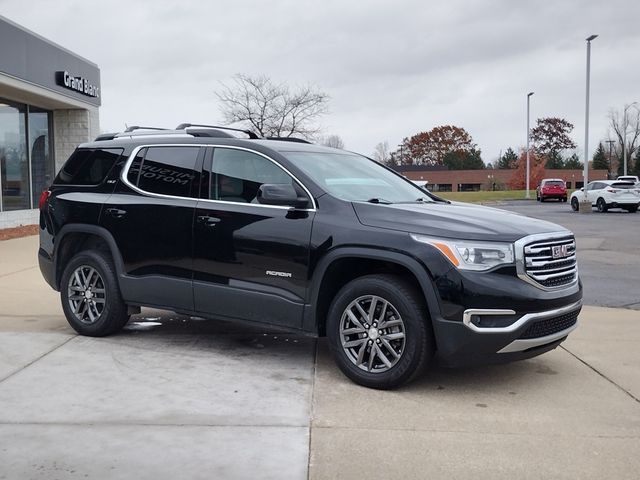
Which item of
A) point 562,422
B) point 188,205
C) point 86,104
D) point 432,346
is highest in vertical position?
point 86,104

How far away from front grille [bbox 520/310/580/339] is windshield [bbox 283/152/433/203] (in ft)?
4.92

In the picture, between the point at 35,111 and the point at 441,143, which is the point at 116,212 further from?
the point at 441,143

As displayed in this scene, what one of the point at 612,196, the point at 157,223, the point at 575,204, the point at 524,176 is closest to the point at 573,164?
the point at 524,176

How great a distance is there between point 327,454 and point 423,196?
2.99 metres

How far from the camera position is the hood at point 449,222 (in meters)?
4.75

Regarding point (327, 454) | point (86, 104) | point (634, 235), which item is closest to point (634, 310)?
point (327, 454)

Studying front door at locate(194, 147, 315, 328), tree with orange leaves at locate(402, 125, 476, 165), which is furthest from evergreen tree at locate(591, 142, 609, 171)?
front door at locate(194, 147, 315, 328)

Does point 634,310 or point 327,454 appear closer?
point 327,454

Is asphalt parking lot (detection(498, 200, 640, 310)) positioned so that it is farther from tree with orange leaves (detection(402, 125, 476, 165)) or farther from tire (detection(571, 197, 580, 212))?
tree with orange leaves (detection(402, 125, 476, 165))

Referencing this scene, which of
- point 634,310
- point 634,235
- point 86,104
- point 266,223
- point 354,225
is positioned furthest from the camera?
point 86,104

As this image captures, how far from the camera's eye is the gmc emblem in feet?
16.4

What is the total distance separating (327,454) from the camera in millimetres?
3824

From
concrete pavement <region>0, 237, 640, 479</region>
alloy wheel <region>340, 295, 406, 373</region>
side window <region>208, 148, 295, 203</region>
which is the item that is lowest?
concrete pavement <region>0, 237, 640, 479</region>

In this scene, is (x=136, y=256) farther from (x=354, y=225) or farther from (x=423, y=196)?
(x=423, y=196)
